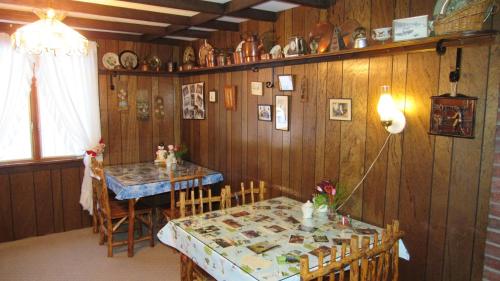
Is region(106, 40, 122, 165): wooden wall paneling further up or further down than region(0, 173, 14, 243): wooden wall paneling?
further up

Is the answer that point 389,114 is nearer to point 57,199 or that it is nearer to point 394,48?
point 394,48

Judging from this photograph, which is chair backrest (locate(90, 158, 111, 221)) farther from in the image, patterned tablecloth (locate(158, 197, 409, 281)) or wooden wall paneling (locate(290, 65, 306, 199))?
wooden wall paneling (locate(290, 65, 306, 199))

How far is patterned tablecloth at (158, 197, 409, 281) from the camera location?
1.75m

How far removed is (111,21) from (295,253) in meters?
2.89

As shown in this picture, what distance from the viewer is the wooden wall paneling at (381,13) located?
7.29 feet

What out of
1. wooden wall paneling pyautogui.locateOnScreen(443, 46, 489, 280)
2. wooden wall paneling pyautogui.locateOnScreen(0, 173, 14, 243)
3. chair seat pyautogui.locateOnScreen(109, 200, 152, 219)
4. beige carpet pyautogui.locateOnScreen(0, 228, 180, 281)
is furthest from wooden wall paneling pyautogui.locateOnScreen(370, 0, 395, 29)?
wooden wall paneling pyautogui.locateOnScreen(0, 173, 14, 243)

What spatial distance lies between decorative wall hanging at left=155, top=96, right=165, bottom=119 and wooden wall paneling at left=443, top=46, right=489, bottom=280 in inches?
137

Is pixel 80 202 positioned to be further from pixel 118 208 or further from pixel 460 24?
pixel 460 24

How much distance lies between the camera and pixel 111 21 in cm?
354

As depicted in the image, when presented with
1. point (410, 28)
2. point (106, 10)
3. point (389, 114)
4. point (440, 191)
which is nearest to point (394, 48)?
point (410, 28)

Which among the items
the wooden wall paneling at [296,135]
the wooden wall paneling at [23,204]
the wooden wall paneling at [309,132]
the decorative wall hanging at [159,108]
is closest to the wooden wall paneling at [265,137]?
the wooden wall paneling at [296,135]

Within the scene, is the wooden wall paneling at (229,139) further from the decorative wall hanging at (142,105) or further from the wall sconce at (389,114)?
the wall sconce at (389,114)

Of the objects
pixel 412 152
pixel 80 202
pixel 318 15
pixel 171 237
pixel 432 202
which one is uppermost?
pixel 318 15

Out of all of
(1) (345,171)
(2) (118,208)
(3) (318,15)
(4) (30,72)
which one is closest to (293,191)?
(1) (345,171)
